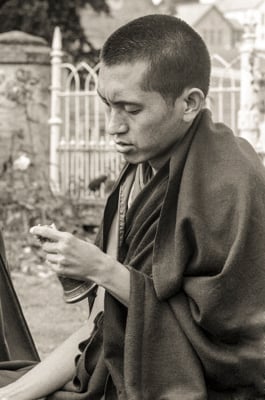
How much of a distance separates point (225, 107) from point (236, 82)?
0.45 metres

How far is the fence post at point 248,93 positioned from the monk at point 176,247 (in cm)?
667

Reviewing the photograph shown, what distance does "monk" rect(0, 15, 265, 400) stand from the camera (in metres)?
2.55

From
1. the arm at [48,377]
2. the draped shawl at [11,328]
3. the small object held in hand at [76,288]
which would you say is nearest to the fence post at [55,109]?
the draped shawl at [11,328]

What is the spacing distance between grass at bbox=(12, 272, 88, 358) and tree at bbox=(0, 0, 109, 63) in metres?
10.2

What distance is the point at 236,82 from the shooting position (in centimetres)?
1031

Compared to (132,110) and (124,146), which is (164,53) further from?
(124,146)

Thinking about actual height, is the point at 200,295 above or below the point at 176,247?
below

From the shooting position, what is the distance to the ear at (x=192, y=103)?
268 cm

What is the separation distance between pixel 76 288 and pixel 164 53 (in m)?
0.68

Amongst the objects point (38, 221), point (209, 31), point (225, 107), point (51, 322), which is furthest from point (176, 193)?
point (209, 31)

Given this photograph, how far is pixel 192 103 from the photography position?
269 centimetres

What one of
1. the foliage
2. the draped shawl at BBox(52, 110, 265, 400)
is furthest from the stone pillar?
the draped shawl at BBox(52, 110, 265, 400)

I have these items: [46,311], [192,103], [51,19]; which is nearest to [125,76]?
[192,103]

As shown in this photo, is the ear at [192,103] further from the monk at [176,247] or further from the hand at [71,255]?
the hand at [71,255]
